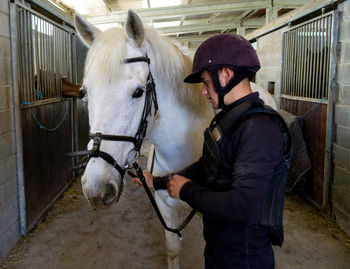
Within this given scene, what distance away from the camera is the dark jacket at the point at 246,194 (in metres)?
0.80

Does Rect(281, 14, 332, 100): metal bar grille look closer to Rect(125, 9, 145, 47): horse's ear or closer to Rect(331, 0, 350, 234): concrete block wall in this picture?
Rect(331, 0, 350, 234): concrete block wall

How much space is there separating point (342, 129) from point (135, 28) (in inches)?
93.1

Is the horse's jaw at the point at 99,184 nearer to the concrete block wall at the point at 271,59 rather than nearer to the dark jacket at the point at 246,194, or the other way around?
the dark jacket at the point at 246,194

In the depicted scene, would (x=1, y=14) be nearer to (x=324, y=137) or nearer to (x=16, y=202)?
(x=16, y=202)

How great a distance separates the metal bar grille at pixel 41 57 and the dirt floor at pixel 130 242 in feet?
4.34

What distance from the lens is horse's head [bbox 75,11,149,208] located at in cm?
110

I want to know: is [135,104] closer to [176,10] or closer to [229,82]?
[229,82]

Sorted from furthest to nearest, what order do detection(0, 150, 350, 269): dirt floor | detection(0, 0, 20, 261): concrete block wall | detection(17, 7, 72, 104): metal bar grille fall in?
detection(17, 7, 72, 104): metal bar grille < detection(0, 150, 350, 269): dirt floor < detection(0, 0, 20, 261): concrete block wall

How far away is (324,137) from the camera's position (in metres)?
2.96

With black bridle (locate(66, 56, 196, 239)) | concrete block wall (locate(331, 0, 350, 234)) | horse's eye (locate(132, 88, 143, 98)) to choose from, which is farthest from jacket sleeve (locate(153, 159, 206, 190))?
concrete block wall (locate(331, 0, 350, 234))

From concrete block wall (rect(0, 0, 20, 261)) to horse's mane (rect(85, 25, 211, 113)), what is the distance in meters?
1.24

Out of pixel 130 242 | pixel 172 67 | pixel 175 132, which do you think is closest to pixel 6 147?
pixel 130 242

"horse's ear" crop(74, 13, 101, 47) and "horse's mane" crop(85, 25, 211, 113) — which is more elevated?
"horse's ear" crop(74, 13, 101, 47)

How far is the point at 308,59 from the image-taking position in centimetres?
339
